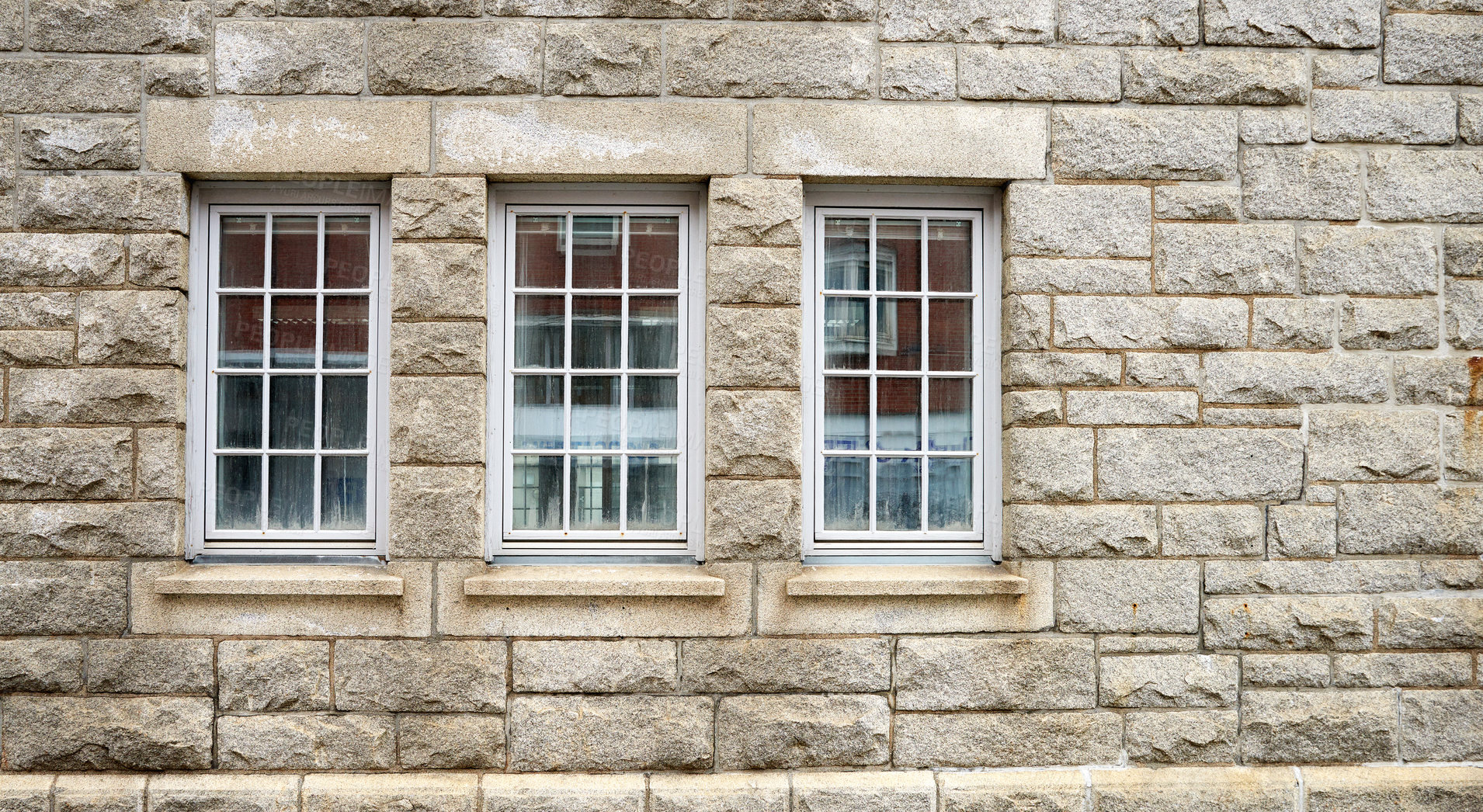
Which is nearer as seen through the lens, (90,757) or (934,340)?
(90,757)

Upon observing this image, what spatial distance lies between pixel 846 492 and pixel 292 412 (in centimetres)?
264

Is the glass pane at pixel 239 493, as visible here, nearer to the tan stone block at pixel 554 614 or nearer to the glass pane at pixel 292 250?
A: the glass pane at pixel 292 250

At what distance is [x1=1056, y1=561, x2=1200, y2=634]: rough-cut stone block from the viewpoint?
4.70m

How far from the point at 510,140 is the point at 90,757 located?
3312 mm

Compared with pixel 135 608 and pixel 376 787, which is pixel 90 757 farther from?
pixel 376 787

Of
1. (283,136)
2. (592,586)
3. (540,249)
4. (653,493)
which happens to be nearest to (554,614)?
(592,586)

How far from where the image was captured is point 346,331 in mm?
4836

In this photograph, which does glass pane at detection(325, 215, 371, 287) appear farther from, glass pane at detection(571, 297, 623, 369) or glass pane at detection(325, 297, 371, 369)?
glass pane at detection(571, 297, 623, 369)

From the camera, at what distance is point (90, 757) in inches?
179

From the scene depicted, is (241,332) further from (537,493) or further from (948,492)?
(948,492)

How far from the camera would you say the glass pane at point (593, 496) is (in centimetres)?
486

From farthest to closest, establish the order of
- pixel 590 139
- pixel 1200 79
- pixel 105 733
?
pixel 1200 79 → pixel 590 139 → pixel 105 733

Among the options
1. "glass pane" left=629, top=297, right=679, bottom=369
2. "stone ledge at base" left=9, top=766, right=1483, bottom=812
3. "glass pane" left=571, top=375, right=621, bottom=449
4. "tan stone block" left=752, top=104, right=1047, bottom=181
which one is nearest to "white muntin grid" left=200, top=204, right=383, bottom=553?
"glass pane" left=571, top=375, right=621, bottom=449

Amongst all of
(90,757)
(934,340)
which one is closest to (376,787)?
(90,757)
